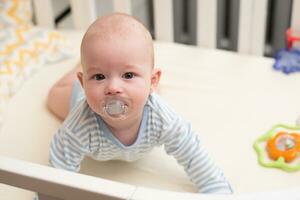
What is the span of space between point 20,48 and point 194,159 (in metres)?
0.61

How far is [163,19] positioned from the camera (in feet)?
4.46

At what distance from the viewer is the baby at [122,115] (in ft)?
2.66

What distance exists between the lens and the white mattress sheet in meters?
0.99

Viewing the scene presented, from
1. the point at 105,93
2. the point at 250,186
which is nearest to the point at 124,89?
the point at 105,93

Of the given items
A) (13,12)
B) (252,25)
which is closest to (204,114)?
(252,25)

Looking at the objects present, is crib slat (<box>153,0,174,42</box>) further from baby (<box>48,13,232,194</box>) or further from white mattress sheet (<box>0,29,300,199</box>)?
baby (<box>48,13,232,194</box>)

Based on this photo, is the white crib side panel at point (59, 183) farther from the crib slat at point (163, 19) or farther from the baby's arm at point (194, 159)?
the crib slat at point (163, 19)

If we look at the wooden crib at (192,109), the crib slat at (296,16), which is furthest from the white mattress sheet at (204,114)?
the crib slat at (296,16)

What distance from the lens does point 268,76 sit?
4.10 ft

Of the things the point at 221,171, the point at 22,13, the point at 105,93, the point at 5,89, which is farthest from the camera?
the point at 22,13

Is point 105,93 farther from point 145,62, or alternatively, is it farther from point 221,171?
point 221,171

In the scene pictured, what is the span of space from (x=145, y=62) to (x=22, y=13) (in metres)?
0.71

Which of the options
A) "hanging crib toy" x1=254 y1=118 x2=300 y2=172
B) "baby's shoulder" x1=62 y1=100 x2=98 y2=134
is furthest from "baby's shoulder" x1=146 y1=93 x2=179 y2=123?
"hanging crib toy" x1=254 y1=118 x2=300 y2=172

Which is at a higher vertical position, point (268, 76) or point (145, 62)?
point (145, 62)
